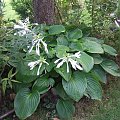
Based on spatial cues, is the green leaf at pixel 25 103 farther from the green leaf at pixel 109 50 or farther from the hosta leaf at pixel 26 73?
the green leaf at pixel 109 50

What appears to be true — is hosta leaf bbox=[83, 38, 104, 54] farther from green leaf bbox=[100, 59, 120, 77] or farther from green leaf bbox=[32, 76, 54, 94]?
green leaf bbox=[32, 76, 54, 94]

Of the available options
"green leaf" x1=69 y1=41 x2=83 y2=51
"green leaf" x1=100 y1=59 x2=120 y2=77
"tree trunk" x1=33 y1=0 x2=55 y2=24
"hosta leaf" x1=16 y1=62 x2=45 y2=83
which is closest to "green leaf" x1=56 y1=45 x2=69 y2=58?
"green leaf" x1=69 y1=41 x2=83 y2=51

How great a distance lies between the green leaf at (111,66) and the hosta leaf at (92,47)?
0.23 meters

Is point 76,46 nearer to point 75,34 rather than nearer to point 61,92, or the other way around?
point 75,34

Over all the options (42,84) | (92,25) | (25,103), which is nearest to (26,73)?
(42,84)

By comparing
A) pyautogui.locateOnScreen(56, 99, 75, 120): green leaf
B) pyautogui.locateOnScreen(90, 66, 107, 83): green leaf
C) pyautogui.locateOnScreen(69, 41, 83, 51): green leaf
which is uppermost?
pyautogui.locateOnScreen(69, 41, 83, 51): green leaf

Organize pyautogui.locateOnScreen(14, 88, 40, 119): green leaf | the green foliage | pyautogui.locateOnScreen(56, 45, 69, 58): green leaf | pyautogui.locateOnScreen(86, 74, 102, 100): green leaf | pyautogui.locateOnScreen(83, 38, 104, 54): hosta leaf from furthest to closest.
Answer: the green foliage → pyautogui.locateOnScreen(83, 38, 104, 54): hosta leaf → pyautogui.locateOnScreen(86, 74, 102, 100): green leaf → pyautogui.locateOnScreen(56, 45, 69, 58): green leaf → pyautogui.locateOnScreen(14, 88, 40, 119): green leaf

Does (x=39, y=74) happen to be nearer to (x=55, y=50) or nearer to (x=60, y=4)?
(x=55, y=50)

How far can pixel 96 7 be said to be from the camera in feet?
16.4

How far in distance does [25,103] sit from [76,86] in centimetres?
62

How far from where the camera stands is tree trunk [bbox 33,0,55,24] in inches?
185

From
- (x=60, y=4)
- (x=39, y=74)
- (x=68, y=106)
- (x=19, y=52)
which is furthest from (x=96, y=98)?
(x=60, y=4)

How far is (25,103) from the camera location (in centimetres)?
362

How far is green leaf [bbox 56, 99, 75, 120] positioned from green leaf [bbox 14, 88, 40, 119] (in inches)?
12.5
